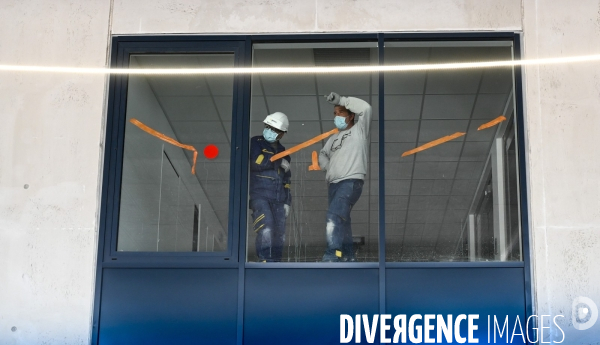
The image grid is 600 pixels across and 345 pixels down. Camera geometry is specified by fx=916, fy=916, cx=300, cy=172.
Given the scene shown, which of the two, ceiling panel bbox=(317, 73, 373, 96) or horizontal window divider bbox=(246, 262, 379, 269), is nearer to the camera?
horizontal window divider bbox=(246, 262, 379, 269)

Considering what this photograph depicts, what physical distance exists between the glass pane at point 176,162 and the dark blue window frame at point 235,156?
2.0 inches

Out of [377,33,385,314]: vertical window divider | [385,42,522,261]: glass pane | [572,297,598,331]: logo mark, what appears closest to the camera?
[572,297,598,331]: logo mark

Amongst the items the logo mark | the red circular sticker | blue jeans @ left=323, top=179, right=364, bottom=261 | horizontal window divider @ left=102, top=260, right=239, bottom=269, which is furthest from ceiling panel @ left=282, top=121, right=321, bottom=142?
the logo mark

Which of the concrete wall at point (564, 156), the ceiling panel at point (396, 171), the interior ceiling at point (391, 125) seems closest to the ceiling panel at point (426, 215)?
the interior ceiling at point (391, 125)

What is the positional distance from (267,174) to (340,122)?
0.64 metres

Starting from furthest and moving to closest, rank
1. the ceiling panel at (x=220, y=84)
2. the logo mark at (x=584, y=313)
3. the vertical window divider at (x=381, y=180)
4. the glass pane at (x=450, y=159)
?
the ceiling panel at (x=220, y=84) → the glass pane at (x=450, y=159) → the vertical window divider at (x=381, y=180) → the logo mark at (x=584, y=313)

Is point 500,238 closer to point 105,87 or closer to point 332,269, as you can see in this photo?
point 332,269

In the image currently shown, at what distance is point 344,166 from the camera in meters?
6.45

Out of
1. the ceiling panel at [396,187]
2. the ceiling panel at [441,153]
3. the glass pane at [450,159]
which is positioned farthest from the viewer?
the ceiling panel at [441,153]

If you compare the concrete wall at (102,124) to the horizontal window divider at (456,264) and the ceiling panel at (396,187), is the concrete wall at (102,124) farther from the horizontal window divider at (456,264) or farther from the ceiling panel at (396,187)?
the ceiling panel at (396,187)

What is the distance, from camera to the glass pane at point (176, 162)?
6.27 m

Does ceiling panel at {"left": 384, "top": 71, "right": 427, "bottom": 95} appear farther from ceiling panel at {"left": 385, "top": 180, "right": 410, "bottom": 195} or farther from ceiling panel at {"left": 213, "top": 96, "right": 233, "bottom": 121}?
ceiling panel at {"left": 213, "top": 96, "right": 233, "bottom": 121}

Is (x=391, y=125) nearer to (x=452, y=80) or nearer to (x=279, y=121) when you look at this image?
(x=452, y=80)

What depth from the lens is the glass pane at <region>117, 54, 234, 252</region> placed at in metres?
6.27
